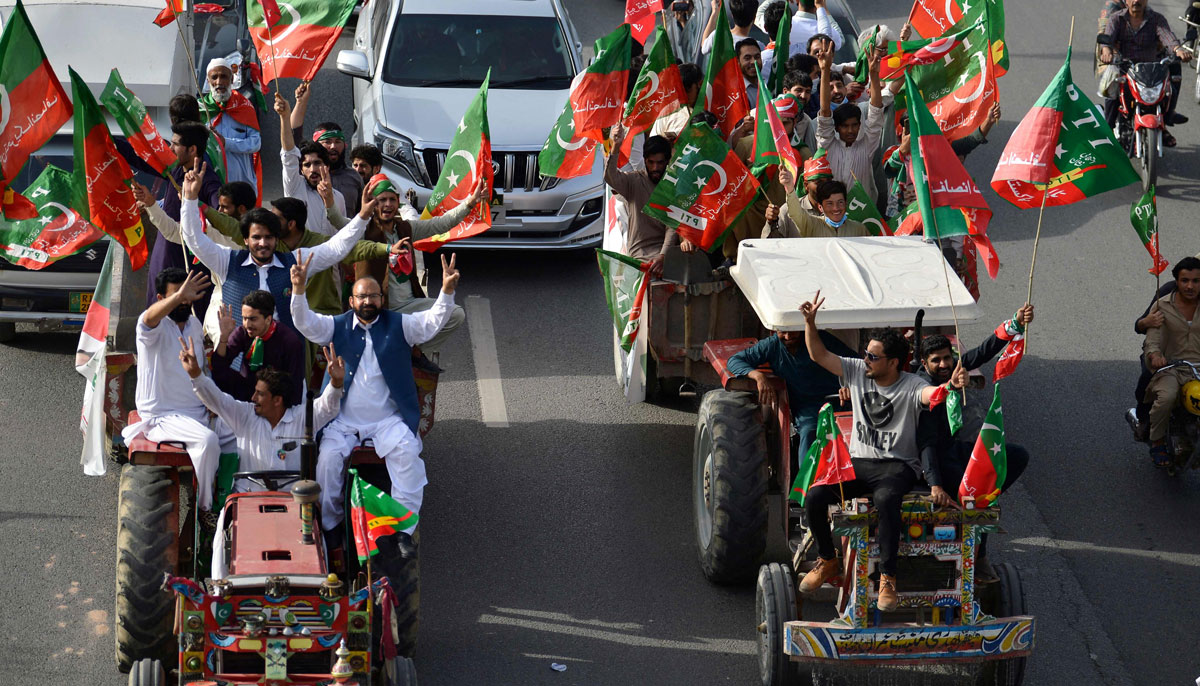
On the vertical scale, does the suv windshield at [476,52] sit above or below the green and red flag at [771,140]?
above

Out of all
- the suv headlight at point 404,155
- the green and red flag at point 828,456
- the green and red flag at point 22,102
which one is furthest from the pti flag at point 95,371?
the suv headlight at point 404,155

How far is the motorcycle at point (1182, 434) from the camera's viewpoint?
10.8 meters

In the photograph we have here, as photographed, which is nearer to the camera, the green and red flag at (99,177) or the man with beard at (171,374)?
the man with beard at (171,374)

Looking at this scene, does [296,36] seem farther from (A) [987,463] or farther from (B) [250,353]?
(A) [987,463]

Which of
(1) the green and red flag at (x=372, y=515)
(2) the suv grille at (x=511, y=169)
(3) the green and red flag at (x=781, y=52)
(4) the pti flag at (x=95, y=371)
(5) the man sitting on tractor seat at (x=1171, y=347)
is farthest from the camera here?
(2) the suv grille at (x=511, y=169)

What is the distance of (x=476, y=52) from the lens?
595 inches

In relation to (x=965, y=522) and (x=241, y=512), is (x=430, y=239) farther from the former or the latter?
(x=965, y=522)

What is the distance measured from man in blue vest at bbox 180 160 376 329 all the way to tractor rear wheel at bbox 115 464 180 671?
162 centimetres

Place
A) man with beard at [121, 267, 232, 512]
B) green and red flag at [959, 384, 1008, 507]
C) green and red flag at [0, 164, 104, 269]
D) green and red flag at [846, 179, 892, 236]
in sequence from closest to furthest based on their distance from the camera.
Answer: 1. green and red flag at [959, 384, 1008, 507]
2. man with beard at [121, 267, 232, 512]
3. green and red flag at [0, 164, 104, 269]
4. green and red flag at [846, 179, 892, 236]

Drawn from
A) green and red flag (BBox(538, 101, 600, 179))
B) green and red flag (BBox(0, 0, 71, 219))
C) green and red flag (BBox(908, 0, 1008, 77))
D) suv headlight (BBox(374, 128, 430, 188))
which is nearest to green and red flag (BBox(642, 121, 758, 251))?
green and red flag (BBox(538, 101, 600, 179))

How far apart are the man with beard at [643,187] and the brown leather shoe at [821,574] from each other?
3.11 meters

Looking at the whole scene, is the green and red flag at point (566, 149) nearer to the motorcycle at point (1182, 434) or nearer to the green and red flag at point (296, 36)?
the green and red flag at point (296, 36)

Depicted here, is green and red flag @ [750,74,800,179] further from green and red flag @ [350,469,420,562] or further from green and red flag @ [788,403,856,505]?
green and red flag @ [350,469,420,562]

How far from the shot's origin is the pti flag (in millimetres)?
9422
